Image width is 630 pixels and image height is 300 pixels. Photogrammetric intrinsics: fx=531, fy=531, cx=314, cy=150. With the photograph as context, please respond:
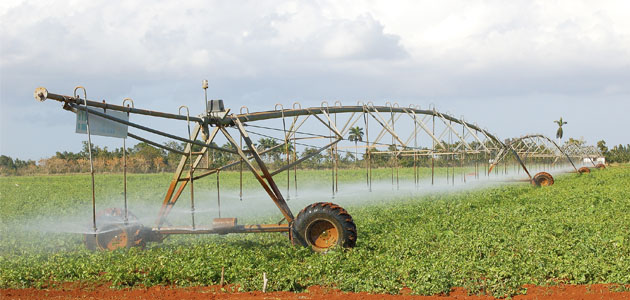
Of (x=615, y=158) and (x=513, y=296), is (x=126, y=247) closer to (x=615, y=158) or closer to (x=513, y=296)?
(x=513, y=296)

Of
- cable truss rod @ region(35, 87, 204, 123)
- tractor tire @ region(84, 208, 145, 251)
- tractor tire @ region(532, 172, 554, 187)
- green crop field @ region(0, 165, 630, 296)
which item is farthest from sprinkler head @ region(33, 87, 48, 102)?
tractor tire @ region(532, 172, 554, 187)

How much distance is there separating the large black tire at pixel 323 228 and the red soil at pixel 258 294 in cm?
245

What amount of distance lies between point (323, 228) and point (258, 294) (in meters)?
3.12

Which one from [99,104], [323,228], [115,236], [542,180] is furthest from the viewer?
[542,180]

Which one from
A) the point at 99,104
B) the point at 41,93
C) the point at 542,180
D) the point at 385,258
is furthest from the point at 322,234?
the point at 542,180

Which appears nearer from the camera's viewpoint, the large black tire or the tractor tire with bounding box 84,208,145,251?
the large black tire

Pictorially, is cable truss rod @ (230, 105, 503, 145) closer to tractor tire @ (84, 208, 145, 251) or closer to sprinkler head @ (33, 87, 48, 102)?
tractor tire @ (84, 208, 145, 251)

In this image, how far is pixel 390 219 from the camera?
1549 centimetres

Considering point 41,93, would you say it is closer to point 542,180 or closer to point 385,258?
point 385,258

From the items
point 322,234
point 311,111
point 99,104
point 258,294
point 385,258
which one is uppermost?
point 311,111

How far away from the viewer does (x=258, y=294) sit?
8.06 metres

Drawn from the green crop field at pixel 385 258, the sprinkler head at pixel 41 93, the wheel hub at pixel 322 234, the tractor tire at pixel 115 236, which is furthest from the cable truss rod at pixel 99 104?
the wheel hub at pixel 322 234

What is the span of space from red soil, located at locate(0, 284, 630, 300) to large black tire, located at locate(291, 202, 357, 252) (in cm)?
245

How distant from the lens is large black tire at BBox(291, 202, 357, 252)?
35.1ft
